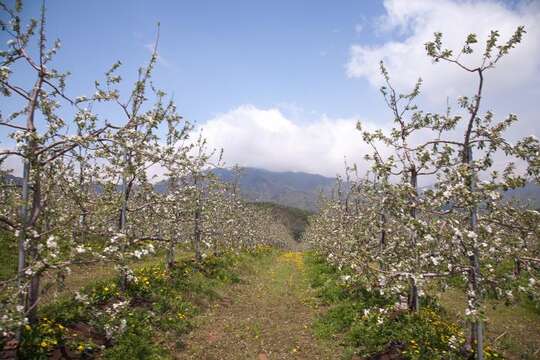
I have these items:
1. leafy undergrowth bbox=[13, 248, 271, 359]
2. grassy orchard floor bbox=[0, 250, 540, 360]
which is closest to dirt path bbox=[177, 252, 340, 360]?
grassy orchard floor bbox=[0, 250, 540, 360]

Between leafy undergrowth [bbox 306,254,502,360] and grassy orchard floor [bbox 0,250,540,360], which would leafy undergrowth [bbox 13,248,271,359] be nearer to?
grassy orchard floor [bbox 0,250,540,360]

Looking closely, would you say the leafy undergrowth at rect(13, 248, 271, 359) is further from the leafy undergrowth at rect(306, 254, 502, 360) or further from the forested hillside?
the leafy undergrowth at rect(306, 254, 502, 360)

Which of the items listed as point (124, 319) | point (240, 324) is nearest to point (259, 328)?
point (240, 324)

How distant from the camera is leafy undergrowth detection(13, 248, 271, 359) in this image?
359 inches

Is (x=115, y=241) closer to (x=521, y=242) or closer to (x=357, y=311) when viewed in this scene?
(x=521, y=242)

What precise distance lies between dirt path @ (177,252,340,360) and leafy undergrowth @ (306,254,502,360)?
2.87 feet

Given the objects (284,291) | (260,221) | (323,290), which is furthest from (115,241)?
(260,221)

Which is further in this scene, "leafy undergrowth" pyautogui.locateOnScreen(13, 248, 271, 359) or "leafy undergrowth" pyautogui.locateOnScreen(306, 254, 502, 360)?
"leafy undergrowth" pyautogui.locateOnScreen(306, 254, 502, 360)

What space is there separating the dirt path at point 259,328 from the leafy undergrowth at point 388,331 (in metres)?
0.88

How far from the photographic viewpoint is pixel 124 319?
31.0 ft

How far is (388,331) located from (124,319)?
28.2ft

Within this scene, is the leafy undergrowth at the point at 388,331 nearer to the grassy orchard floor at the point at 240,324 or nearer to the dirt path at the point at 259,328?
the grassy orchard floor at the point at 240,324

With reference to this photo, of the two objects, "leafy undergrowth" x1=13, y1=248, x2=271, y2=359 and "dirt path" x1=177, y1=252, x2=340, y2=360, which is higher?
"leafy undergrowth" x1=13, y1=248, x2=271, y2=359

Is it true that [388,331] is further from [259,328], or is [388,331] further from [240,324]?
[240,324]
